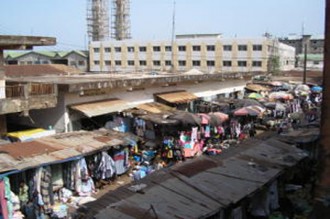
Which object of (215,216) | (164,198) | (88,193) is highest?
(164,198)

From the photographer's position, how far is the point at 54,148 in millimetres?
11898

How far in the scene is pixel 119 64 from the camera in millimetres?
72688

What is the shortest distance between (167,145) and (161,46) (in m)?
52.9

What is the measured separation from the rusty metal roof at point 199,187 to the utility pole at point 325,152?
2.08 metres

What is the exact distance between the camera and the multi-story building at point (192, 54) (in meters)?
58.8

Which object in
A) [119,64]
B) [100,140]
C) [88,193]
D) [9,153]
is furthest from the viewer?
[119,64]

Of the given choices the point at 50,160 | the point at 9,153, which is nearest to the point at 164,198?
the point at 50,160

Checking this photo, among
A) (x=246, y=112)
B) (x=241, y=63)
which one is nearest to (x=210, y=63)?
(x=241, y=63)

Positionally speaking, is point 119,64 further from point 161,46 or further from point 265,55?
point 265,55

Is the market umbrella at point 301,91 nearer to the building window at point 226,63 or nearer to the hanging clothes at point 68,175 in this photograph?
the hanging clothes at point 68,175

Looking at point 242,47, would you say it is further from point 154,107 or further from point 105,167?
point 105,167

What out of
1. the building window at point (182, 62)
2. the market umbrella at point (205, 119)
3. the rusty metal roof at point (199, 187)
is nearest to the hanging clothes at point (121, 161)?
the rusty metal roof at point (199, 187)

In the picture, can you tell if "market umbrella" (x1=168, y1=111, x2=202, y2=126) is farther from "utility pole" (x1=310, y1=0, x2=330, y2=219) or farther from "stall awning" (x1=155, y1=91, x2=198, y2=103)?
"utility pole" (x1=310, y1=0, x2=330, y2=219)

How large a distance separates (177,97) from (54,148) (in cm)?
1121
